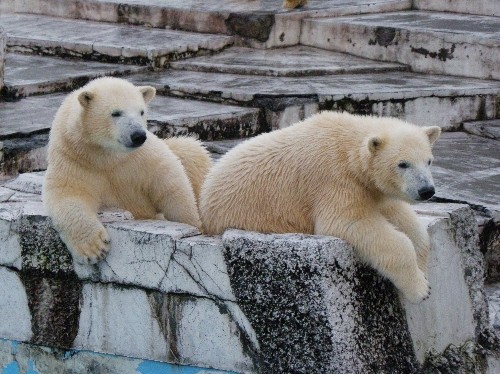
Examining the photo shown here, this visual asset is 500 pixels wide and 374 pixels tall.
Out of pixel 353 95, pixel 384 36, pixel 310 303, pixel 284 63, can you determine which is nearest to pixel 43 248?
pixel 310 303

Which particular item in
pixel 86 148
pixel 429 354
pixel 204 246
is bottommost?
pixel 429 354

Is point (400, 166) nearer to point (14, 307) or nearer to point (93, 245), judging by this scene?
point (93, 245)

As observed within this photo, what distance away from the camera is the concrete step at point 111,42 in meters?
9.47

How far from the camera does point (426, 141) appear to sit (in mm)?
4500

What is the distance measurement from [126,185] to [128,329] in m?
0.70

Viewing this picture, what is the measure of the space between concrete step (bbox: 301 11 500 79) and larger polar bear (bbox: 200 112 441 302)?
14.6 feet

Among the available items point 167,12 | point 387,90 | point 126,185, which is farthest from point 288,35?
point 126,185

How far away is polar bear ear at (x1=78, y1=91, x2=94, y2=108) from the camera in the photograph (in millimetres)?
4777

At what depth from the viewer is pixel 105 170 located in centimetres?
493

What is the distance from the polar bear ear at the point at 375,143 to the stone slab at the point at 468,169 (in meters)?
1.88

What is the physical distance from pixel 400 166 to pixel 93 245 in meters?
1.38

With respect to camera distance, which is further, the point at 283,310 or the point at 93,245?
the point at 93,245

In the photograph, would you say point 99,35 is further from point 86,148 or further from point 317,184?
point 317,184

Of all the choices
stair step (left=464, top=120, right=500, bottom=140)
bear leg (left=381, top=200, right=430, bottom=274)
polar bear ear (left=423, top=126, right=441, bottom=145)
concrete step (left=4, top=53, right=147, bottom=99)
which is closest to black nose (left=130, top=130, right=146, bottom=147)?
bear leg (left=381, top=200, right=430, bottom=274)
